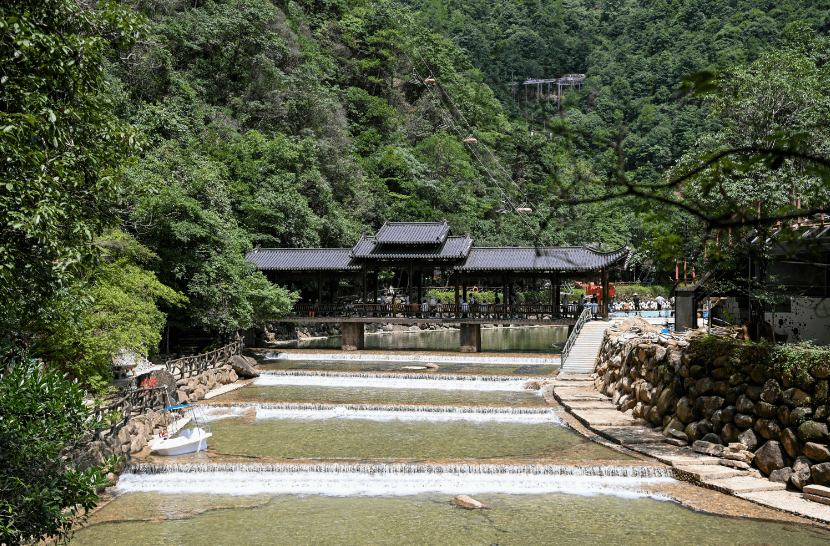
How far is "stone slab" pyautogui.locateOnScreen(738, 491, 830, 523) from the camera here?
10680mm

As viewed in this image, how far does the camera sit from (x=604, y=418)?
17.7 metres

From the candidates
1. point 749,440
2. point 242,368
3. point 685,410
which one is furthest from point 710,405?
point 242,368

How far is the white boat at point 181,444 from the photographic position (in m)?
14.5

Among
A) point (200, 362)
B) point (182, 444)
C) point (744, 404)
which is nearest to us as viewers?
point (744, 404)

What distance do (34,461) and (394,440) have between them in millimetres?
9917

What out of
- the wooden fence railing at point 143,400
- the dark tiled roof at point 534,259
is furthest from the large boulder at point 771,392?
the dark tiled roof at point 534,259

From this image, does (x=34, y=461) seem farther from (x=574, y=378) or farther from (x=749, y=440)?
(x=574, y=378)

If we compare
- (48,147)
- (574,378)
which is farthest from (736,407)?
(48,147)

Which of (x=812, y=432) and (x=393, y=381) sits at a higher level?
(x=812, y=432)

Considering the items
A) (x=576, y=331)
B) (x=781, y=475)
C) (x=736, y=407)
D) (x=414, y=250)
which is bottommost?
(x=781, y=475)

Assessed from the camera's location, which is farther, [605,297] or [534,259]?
[534,259]

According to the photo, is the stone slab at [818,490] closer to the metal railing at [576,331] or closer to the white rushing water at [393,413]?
the white rushing water at [393,413]

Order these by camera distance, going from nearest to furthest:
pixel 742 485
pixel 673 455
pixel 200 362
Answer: pixel 742 485, pixel 673 455, pixel 200 362

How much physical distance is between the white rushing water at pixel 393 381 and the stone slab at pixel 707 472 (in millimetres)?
10543
